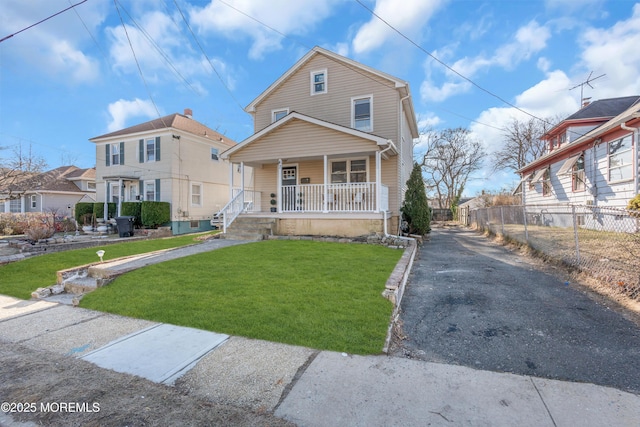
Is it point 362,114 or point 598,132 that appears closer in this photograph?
point 598,132

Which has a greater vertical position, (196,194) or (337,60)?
(337,60)

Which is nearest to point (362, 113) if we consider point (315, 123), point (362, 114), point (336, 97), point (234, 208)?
point (362, 114)

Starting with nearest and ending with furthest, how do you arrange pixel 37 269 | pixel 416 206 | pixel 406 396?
pixel 406 396, pixel 37 269, pixel 416 206

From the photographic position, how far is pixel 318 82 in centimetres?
1334

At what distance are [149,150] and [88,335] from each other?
1687 centimetres

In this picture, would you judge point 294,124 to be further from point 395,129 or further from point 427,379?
point 427,379

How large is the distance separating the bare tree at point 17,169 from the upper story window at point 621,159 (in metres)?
18.7

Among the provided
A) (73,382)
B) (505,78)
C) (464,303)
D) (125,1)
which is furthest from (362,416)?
(505,78)

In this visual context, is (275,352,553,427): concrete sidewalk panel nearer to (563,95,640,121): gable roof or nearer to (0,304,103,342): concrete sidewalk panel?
(0,304,103,342): concrete sidewalk panel

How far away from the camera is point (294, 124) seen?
444 inches

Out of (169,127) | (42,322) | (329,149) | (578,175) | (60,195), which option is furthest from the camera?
(60,195)

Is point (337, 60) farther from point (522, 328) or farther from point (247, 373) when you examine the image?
point (247, 373)

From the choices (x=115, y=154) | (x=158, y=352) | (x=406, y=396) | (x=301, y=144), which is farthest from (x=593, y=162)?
(x=115, y=154)

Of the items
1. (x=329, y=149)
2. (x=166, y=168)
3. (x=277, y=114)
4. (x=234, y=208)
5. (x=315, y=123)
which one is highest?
(x=277, y=114)
